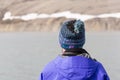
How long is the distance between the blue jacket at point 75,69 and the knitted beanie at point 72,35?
0.07 metres

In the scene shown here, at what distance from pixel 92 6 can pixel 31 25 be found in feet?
27.0

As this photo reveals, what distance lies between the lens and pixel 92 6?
60.0 m

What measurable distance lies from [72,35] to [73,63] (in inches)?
5.2

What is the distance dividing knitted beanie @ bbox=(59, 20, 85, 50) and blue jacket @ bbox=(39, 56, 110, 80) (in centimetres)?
7

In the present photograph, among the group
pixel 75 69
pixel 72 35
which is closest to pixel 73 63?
pixel 75 69

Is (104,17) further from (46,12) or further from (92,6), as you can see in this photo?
(46,12)

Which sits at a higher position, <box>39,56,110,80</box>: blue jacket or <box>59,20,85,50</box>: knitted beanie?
<box>59,20,85,50</box>: knitted beanie

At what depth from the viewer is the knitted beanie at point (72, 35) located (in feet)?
7.09

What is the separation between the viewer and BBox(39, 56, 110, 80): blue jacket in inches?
82.7

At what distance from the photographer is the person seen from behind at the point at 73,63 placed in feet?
6.90

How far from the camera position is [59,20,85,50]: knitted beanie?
2.16 meters

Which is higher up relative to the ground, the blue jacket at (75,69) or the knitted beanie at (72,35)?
the knitted beanie at (72,35)

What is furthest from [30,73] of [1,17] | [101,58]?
[1,17]

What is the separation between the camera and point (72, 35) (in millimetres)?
2162
